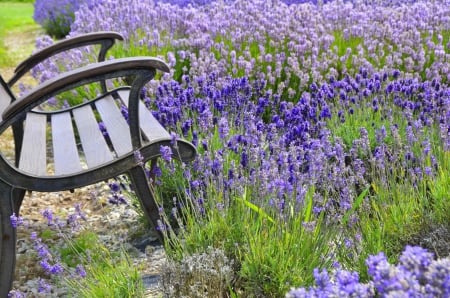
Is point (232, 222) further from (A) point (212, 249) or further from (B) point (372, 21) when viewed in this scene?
(B) point (372, 21)

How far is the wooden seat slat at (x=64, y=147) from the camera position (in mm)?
2783

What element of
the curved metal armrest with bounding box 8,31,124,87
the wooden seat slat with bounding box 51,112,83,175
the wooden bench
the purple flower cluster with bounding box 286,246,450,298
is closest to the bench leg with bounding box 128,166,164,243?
the wooden bench

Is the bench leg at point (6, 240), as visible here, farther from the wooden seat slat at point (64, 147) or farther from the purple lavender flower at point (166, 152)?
the purple lavender flower at point (166, 152)

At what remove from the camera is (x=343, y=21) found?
5922mm

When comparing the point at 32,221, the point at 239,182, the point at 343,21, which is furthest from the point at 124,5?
the point at 239,182

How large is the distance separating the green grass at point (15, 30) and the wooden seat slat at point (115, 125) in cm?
531

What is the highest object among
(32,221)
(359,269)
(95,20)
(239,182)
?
(95,20)

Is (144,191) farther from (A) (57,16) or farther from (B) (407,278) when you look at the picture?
(A) (57,16)

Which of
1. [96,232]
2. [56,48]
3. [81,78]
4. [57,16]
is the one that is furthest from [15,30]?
[81,78]

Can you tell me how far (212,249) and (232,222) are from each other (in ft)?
1.03

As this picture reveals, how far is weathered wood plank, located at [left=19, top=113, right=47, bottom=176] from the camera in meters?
A: 2.79

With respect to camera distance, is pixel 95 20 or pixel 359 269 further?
pixel 95 20

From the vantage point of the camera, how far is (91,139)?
3.14 meters

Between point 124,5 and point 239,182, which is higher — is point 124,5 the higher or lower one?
the higher one
